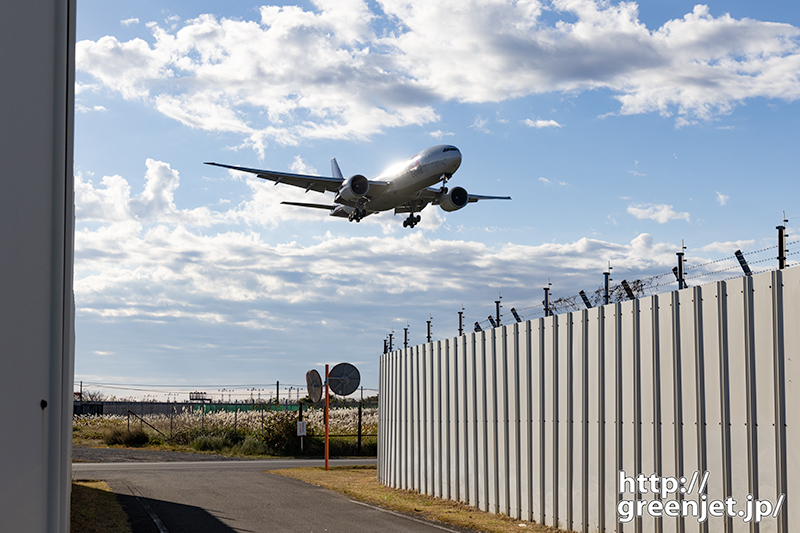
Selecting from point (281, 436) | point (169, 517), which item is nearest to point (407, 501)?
point (169, 517)

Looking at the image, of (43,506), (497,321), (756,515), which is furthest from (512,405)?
(43,506)

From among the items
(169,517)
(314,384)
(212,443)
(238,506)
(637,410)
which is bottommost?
(212,443)

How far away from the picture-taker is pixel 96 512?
448 inches

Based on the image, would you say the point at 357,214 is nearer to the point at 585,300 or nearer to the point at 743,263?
the point at 585,300

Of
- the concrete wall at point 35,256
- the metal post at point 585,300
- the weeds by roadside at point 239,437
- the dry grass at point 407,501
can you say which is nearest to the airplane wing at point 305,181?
the weeds by roadside at point 239,437

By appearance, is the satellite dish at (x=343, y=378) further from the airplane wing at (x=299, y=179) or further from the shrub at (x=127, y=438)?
the shrub at (x=127, y=438)

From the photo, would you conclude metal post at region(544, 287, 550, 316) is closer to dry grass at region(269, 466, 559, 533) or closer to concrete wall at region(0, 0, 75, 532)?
dry grass at region(269, 466, 559, 533)

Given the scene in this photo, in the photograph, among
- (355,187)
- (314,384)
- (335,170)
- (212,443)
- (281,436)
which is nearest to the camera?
(314,384)

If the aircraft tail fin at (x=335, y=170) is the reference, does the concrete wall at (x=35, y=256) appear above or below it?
below

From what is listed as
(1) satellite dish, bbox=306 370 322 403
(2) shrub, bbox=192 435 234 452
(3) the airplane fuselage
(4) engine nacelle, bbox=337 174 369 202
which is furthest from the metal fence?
(2) shrub, bbox=192 435 234 452

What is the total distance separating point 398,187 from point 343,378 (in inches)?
466

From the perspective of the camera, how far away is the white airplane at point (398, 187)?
2878 centimetres

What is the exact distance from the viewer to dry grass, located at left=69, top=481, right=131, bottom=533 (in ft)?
32.4

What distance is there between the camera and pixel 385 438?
1819cm
